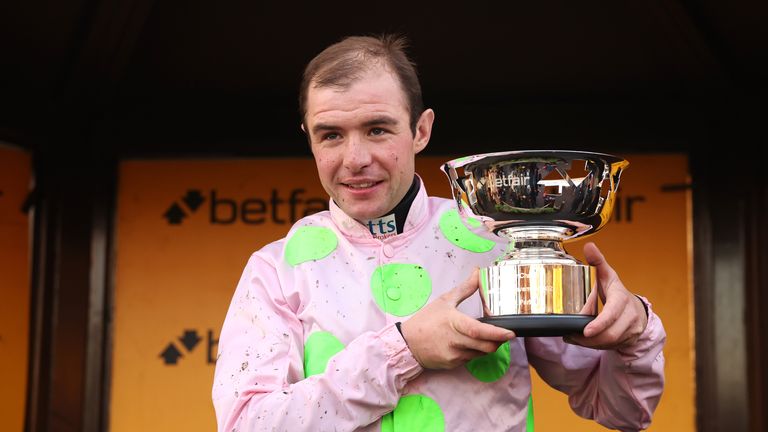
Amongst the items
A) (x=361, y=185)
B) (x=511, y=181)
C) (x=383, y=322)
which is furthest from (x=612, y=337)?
(x=361, y=185)

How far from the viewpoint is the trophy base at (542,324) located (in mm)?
1954

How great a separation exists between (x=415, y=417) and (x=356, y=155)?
470 mm

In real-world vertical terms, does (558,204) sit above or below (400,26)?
below

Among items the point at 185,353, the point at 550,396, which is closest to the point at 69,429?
the point at 185,353

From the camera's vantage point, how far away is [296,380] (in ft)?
7.01

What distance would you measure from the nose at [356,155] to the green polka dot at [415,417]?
42 centimetres

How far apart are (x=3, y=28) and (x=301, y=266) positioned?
1996mm

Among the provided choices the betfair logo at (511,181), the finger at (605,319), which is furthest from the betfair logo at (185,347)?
the finger at (605,319)

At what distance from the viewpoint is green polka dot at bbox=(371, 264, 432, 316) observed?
7.12 ft

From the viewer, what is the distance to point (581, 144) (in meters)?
4.26

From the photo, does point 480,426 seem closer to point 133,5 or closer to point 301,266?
point 301,266

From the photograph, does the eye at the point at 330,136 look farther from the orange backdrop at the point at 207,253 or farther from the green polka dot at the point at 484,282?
the orange backdrop at the point at 207,253

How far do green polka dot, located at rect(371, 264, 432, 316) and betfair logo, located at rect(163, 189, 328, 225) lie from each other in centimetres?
210

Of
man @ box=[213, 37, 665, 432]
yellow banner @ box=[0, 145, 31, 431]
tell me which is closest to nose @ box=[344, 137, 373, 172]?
man @ box=[213, 37, 665, 432]
